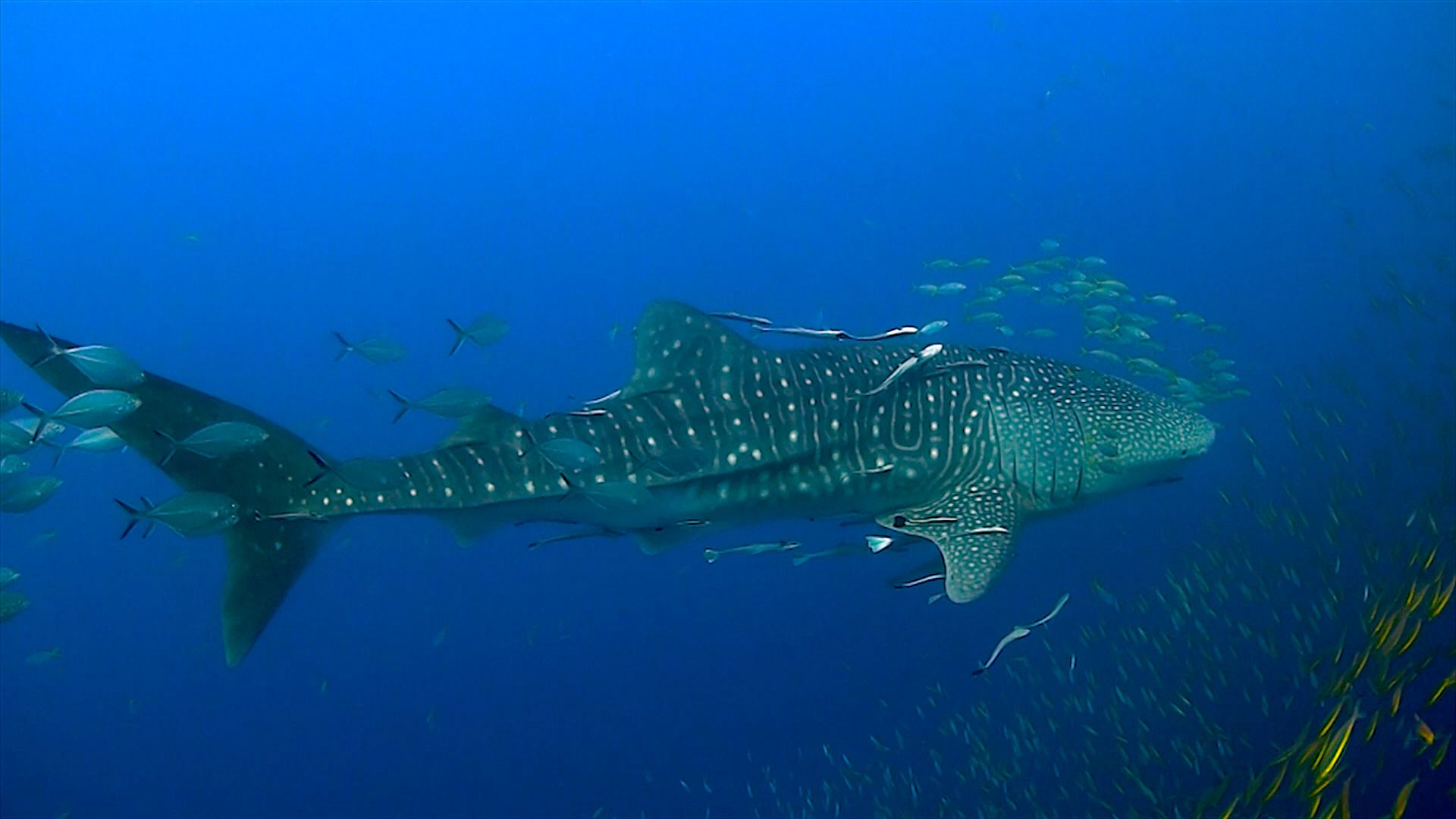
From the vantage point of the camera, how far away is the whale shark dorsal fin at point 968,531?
17.4 ft

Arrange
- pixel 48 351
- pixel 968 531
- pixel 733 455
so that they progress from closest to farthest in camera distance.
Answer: pixel 48 351, pixel 733 455, pixel 968 531

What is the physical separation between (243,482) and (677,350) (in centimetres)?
241

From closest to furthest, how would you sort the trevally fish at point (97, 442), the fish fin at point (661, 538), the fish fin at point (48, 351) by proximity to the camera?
the fish fin at point (48, 351) < the trevally fish at point (97, 442) < the fish fin at point (661, 538)

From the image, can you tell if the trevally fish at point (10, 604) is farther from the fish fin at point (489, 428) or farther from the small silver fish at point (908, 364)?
the small silver fish at point (908, 364)

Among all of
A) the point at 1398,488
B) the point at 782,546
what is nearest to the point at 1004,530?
the point at 782,546

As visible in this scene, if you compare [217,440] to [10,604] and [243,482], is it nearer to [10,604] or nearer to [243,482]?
[243,482]

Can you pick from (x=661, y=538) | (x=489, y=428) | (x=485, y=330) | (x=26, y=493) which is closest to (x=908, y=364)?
(x=661, y=538)

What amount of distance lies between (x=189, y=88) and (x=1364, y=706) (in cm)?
3289

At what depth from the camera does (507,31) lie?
109 feet

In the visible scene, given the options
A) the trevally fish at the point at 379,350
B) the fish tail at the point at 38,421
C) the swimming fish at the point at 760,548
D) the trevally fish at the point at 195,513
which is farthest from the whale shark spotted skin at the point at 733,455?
the trevally fish at the point at 379,350

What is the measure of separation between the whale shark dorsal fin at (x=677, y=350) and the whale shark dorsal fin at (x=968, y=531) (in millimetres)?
1459

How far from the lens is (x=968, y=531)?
5590 mm

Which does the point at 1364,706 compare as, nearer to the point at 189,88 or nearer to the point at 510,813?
the point at 510,813

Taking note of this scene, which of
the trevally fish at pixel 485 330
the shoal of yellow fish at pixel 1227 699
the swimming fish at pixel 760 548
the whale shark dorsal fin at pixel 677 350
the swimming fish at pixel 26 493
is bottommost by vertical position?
the shoal of yellow fish at pixel 1227 699
